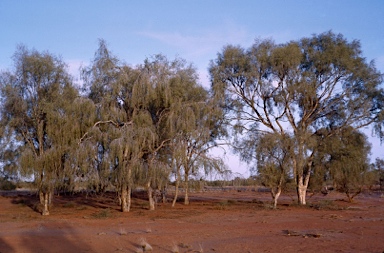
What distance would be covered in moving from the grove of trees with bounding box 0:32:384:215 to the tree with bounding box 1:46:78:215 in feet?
0.23

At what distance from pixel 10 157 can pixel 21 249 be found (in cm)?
1753

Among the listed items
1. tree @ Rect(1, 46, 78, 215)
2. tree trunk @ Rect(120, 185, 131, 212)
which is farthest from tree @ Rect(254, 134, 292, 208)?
tree @ Rect(1, 46, 78, 215)

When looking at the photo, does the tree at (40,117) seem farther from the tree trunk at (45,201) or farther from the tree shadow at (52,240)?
the tree shadow at (52,240)

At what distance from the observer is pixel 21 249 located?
1652 centimetres

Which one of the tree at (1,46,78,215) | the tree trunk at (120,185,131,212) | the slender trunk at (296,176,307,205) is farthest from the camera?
the slender trunk at (296,176,307,205)

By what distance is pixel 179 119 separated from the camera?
32.3 metres

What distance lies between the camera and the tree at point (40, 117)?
29703mm

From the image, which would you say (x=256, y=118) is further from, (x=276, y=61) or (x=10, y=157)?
(x=10, y=157)

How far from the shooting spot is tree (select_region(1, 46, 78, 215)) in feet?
97.5

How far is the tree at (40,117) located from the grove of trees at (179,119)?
71 mm

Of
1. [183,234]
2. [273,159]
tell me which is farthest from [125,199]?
[183,234]

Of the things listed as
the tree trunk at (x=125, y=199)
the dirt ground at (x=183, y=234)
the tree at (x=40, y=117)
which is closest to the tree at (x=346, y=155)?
the dirt ground at (x=183, y=234)

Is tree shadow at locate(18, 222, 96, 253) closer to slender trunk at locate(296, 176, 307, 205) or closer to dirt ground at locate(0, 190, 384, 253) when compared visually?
dirt ground at locate(0, 190, 384, 253)

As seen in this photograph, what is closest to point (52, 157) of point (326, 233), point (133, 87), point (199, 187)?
point (133, 87)
